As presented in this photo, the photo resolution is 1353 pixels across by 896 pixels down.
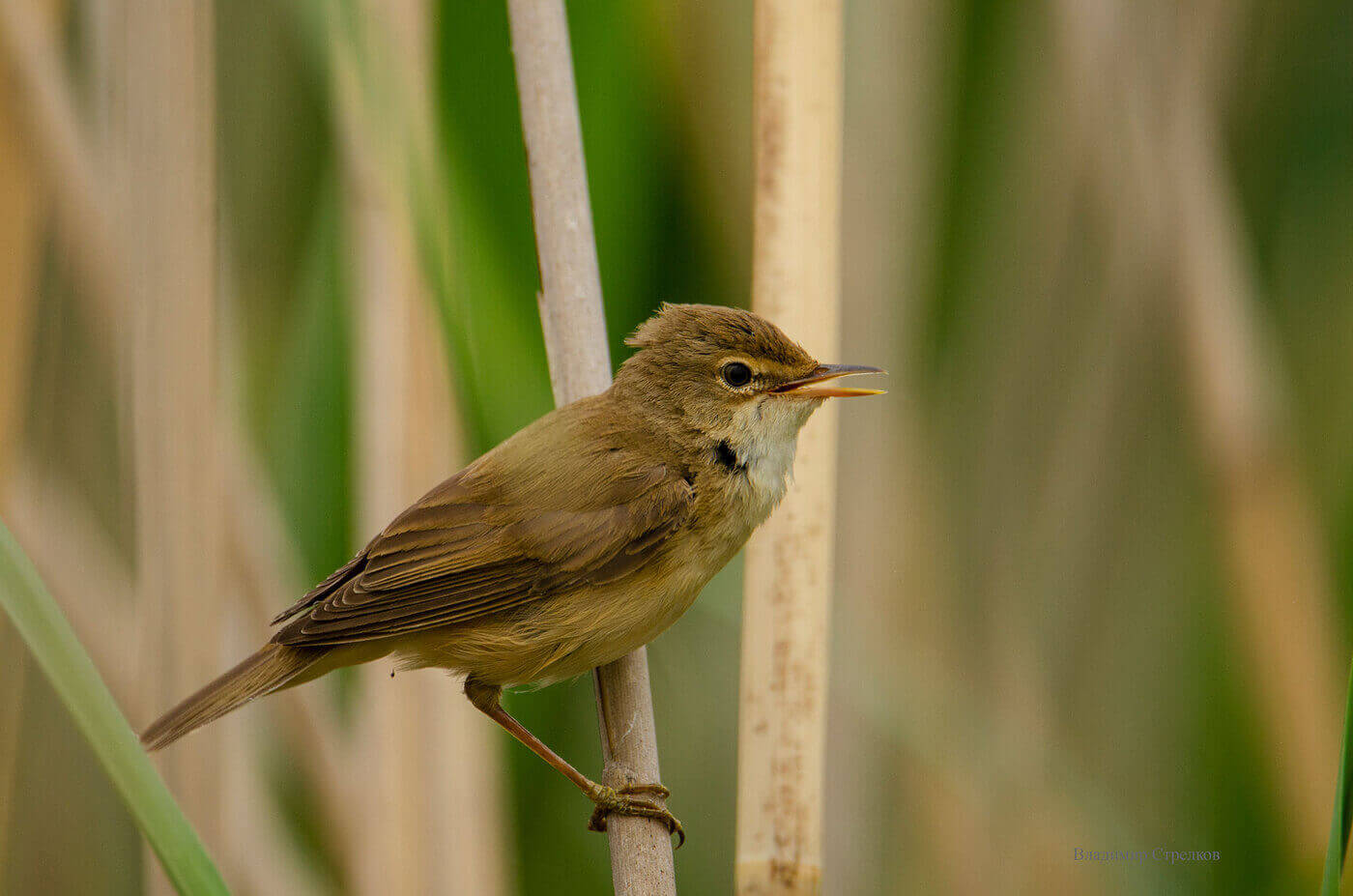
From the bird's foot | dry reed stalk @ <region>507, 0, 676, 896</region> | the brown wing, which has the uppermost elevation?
dry reed stalk @ <region>507, 0, 676, 896</region>

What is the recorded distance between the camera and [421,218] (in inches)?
92.4

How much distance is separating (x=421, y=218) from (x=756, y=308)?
716 millimetres

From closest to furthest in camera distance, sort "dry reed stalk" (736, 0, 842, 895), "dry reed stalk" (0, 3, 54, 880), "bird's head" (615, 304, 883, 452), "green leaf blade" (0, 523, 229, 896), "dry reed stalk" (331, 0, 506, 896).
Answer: "green leaf blade" (0, 523, 229, 896) < "dry reed stalk" (736, 0, 842, 895) < "bird's head" (615, 304, 883, 452) < "dry reed stalk" (331, 0, 506, 896) < "dry reed stalk" (0, 3, 54, 880)

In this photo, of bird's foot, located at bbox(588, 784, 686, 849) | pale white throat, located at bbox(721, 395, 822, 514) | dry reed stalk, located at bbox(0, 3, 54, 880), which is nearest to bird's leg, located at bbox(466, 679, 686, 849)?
bird's foot, located at bbox(588, 784, 686, 849)

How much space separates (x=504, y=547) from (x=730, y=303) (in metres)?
1.04

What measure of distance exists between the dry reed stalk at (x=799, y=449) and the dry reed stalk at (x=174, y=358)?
1237 millimetres

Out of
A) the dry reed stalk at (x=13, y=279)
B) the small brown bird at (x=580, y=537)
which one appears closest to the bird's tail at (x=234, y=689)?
the small brown bird at (x=580, y=537)

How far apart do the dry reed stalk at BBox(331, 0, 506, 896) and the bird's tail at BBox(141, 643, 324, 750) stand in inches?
18.4

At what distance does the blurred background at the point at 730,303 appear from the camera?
250 cm

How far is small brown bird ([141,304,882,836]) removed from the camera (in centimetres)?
218

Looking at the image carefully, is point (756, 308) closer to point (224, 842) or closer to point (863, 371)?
point (863, 371)

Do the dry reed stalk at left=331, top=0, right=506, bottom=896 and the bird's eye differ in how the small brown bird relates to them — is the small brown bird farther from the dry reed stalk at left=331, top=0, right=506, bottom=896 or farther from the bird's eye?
the dry reed stalk at left=331, top=0, right=506, bottom=896

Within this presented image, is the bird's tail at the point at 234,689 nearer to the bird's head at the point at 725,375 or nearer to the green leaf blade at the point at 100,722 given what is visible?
the green leaf blade at the point at 100,722

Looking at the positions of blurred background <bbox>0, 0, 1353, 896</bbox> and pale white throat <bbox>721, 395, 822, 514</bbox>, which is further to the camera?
blurred background <bbox>0, 0, 1353, 896</bbox>
